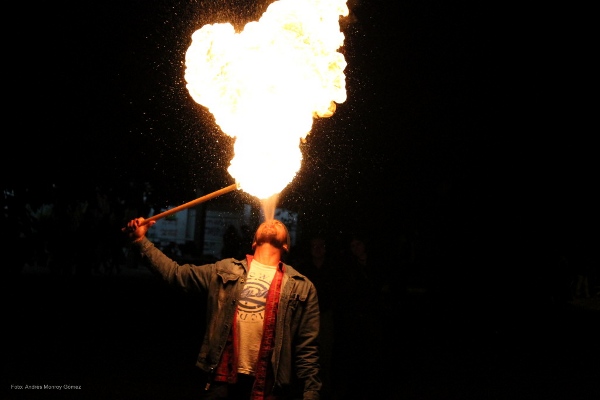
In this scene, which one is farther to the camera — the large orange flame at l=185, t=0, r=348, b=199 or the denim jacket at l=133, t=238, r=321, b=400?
the large orange flame at l=185, t=0, r=348, b=199

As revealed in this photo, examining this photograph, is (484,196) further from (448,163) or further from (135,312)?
(135,312)

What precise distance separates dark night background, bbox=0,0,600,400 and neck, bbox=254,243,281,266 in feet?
10.5

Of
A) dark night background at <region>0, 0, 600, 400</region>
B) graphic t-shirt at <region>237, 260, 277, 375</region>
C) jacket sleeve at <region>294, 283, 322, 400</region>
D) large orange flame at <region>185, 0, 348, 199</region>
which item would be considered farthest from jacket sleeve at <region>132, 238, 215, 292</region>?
dark night background at <region>0, 0, 600, 400</region>

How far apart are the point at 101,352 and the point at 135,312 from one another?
4223 mm

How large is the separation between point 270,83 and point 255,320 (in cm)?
183

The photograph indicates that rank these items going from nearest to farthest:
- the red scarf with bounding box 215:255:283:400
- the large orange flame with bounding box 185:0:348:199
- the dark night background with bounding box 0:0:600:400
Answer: the red scarf with bounding box 215:255:283:400 < the large orange flame with bounding box 185:0:348:199 < the dark night background with bounding box 0:0:600:400

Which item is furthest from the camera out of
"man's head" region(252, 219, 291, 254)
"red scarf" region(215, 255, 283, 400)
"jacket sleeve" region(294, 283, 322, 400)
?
"man's head" region(252, 219, 291, 254)

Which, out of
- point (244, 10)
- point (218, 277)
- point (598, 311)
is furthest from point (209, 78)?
point (598, 311)

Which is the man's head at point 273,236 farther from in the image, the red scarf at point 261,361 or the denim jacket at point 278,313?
the red scarf at point 261,361

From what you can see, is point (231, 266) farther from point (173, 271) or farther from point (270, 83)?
point (270, 83)

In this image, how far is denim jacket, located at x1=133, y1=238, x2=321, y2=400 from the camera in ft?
12.2

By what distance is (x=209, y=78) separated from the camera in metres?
4.95

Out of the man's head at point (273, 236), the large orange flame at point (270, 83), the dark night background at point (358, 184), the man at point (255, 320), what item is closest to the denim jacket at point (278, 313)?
the man at point (255, 320)

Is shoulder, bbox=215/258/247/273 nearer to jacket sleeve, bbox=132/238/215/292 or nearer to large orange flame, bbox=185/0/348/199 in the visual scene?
jacket sleeve, bbox=132/238/215/292
